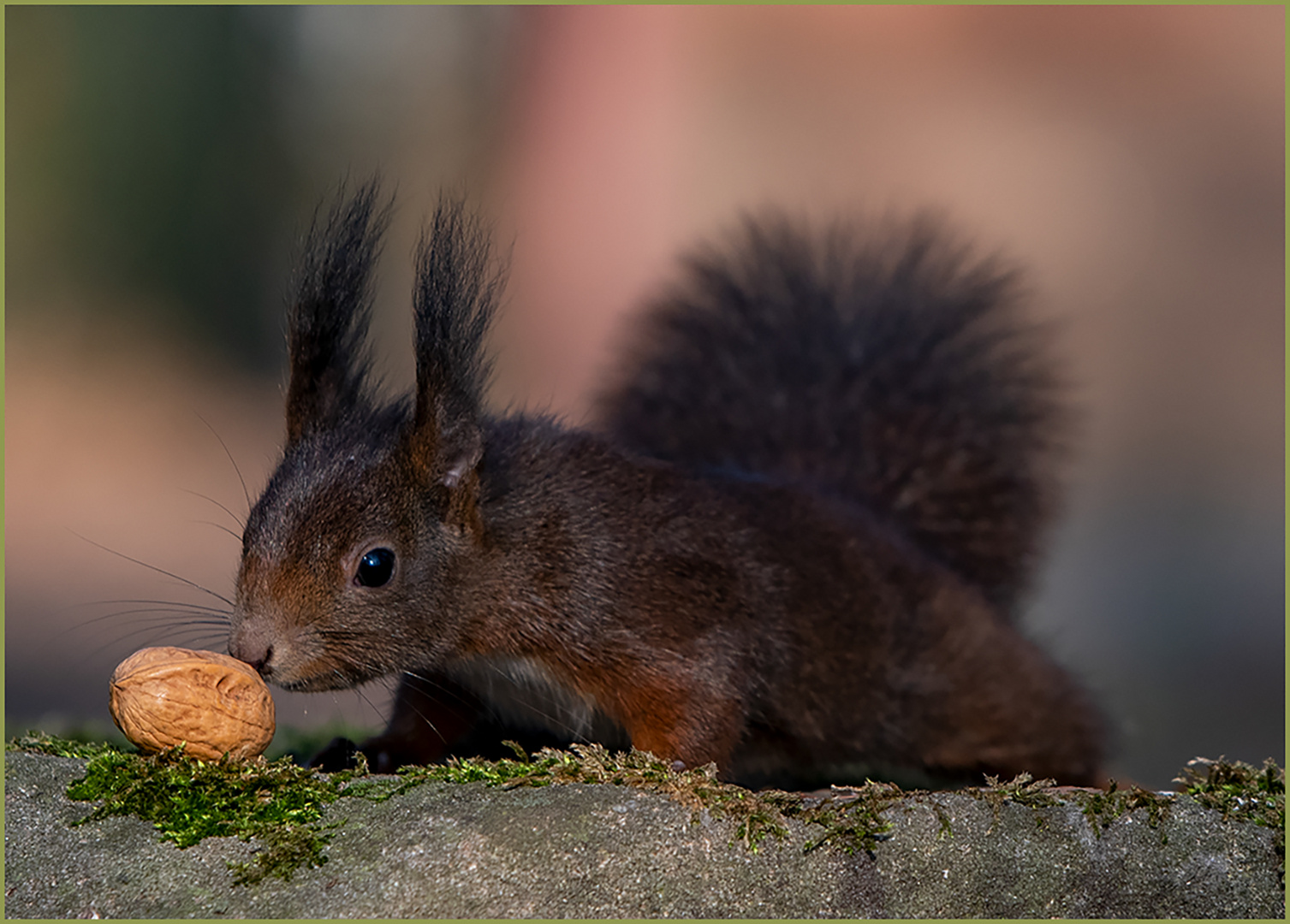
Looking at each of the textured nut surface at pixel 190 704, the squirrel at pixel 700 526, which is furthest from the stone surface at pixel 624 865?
the squirrel at pixel 700 526

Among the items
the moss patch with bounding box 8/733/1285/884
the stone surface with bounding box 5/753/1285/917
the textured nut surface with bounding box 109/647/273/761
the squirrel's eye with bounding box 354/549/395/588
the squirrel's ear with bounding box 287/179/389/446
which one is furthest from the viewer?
the squirrel's ear with bounding box 287/179/389/446

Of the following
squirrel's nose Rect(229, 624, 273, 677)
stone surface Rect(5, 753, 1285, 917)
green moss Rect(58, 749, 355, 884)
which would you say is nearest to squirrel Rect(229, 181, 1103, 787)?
squirrel's nose Rect(229, 624, 273, 677)

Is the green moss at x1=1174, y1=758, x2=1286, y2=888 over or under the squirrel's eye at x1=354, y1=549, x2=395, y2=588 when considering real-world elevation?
over

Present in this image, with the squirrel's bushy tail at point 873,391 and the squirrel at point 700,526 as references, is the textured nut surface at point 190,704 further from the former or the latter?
the squirrel's bushy tail at point 873,391

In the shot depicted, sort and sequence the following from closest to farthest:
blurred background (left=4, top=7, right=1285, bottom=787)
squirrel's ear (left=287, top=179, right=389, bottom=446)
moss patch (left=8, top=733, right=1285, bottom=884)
A: moss patch (left=8, top=733, right=1285, bottom=884)
squirrel's ear (left=287, top=179, right=389, bottom=446)
blurred background (left=4, top=7, right=1285, bottom=787)

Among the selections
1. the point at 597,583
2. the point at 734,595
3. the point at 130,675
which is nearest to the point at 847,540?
the point at 734,595

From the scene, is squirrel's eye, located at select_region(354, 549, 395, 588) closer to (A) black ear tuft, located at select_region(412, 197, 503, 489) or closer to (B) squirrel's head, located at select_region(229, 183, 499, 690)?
(B) squirrel's head, located at select_region(229, 183, 499, 690)

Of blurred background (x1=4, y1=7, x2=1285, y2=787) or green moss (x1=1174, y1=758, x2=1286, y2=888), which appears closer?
green moss (x1=1174, y1=758, x2=1286, y2=888)
